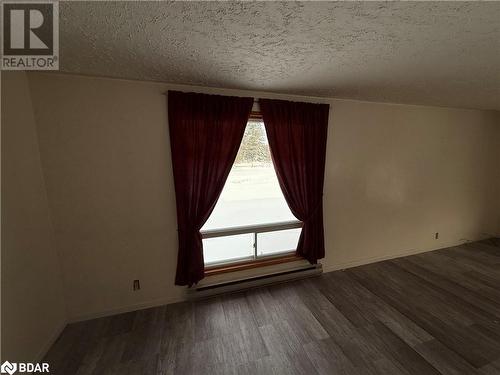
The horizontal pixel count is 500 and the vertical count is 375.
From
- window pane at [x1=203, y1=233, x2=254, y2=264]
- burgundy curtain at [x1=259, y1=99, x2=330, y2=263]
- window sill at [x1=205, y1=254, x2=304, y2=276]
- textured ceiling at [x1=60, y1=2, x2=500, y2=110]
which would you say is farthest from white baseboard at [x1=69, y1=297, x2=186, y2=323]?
textured ceiling at [x1=60, y1=2, x2=500, y2=110]

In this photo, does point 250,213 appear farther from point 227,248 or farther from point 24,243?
point 24,243

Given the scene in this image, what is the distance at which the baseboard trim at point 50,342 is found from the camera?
1561 millimetres

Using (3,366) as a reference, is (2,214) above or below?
above

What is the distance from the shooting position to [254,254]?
2.53 metres

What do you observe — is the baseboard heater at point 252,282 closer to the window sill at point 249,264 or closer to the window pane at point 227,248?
the window sill at point 249,264

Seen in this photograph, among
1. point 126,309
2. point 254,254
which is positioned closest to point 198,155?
point 254,254

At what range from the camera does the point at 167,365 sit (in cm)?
154

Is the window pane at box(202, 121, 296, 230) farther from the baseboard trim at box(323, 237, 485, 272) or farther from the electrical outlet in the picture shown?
the baseboard trim at box(323, 237, 485, 272)

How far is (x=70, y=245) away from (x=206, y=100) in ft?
6.17

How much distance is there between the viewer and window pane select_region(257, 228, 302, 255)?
2545mm

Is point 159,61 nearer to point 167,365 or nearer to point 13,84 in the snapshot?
point 13,84

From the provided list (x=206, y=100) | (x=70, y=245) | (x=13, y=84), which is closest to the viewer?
(x=13, y=84)

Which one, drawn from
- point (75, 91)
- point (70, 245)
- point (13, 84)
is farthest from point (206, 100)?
point (70, 245)

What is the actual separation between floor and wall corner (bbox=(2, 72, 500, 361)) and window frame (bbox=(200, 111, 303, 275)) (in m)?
0.38
